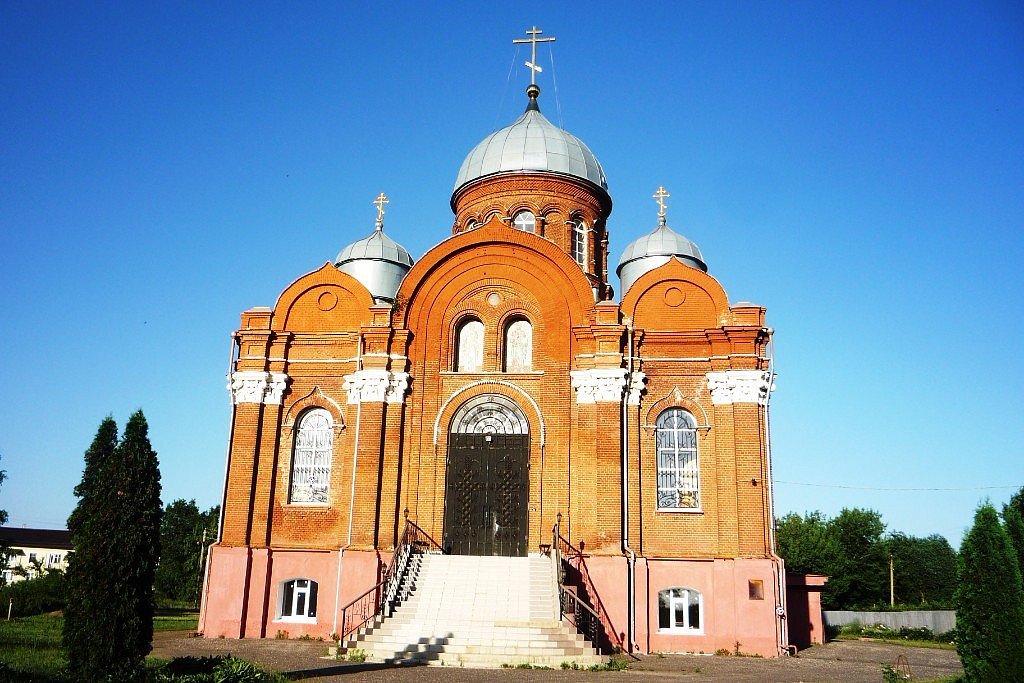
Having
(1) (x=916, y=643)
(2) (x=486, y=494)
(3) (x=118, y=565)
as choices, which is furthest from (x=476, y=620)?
(1) (x=916, y=643)

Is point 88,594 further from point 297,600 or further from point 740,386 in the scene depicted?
point 740,386

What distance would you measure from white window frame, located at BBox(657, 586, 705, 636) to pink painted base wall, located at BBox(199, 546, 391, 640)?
20.4ft

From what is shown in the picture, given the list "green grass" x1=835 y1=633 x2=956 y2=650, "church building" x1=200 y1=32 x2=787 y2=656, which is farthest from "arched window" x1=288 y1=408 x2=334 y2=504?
"green grass" x1=835 y1=633 x2=956 y2=650

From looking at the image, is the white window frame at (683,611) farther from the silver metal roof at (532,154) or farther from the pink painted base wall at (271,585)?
the silver metal roof at (532,154)

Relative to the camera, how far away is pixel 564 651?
16359 millimetres

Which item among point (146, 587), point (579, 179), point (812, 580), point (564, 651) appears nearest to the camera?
point (146, 587)

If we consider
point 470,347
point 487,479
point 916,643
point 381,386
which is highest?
point 470,347

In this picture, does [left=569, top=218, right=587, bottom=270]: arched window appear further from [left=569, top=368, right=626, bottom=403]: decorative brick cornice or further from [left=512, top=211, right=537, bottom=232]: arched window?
[left=569, top=368, right=626, bottom=403]: decorative brick cornice

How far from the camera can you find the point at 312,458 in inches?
850

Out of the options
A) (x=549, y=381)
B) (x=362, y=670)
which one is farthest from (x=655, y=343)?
(x=362, y=670)

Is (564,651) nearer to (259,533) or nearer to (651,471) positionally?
(651,471)

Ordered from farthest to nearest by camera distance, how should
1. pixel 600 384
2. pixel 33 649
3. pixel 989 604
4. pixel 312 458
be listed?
pixel 312 458 → pixel 600 384 → pixel 33 649 → pixel 989 604

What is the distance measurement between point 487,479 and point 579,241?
854 centimetres

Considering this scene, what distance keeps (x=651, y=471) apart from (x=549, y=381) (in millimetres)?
3187
